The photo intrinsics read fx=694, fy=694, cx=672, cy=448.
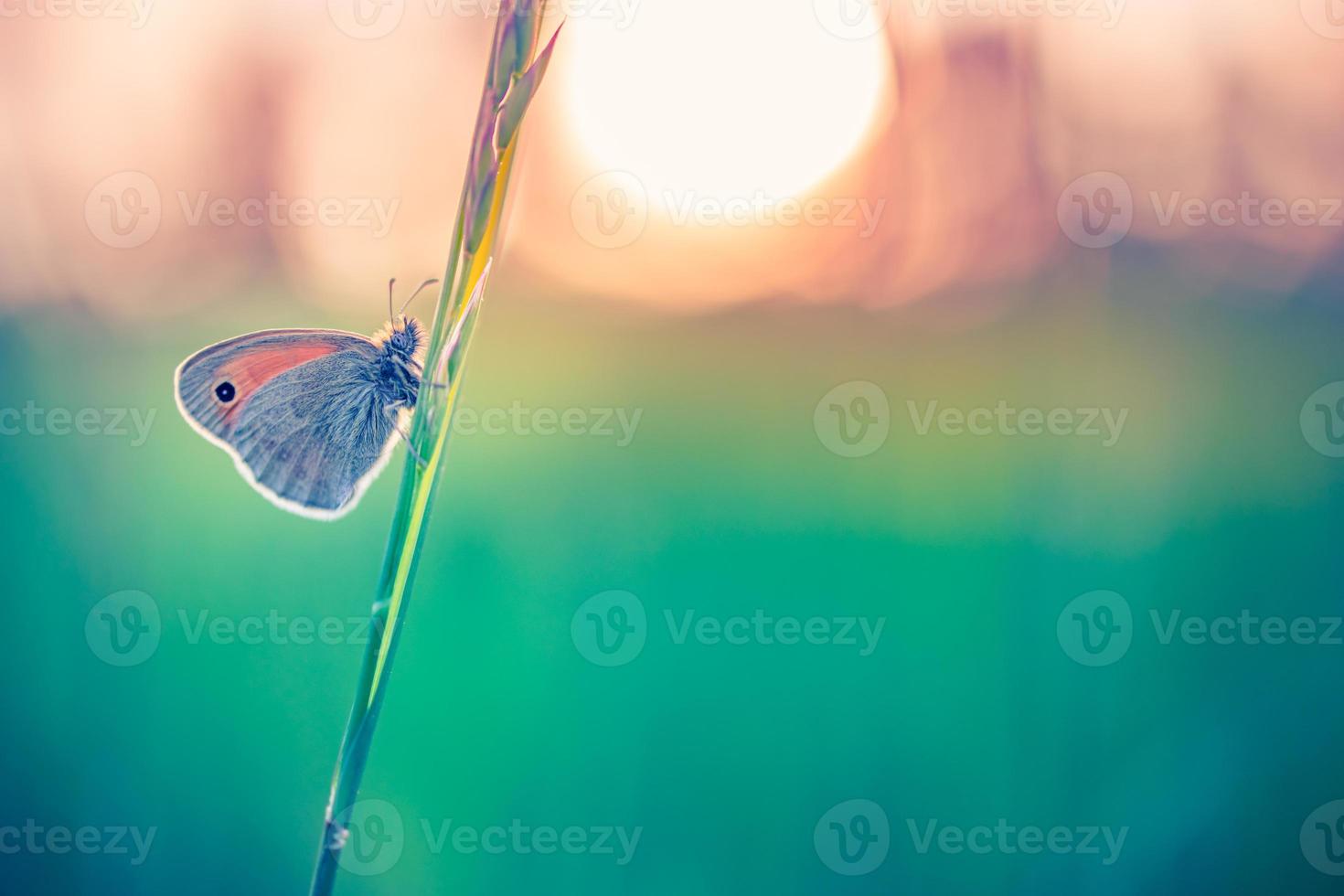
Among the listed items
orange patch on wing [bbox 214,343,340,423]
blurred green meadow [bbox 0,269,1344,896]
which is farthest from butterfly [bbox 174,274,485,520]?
blurred green meadow [bbox 0,269,1344,896]

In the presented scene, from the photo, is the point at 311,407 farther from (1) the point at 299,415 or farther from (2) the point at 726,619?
(2) the point at 726,619

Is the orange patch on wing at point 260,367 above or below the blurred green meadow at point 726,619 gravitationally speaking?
above

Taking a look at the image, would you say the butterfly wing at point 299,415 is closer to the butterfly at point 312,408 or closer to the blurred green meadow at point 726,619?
the butterfly at point 312,408

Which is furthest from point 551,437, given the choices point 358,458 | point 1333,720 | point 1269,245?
point 1333,720

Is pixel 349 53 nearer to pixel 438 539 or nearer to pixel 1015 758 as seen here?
pixel 438 539

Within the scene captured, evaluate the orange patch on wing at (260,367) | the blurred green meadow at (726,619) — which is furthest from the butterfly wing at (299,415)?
the blurred green meadow at (726,619)

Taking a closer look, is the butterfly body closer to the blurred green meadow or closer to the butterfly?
the butterfly

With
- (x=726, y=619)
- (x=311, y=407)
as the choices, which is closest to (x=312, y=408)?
(x=311, y=407)
